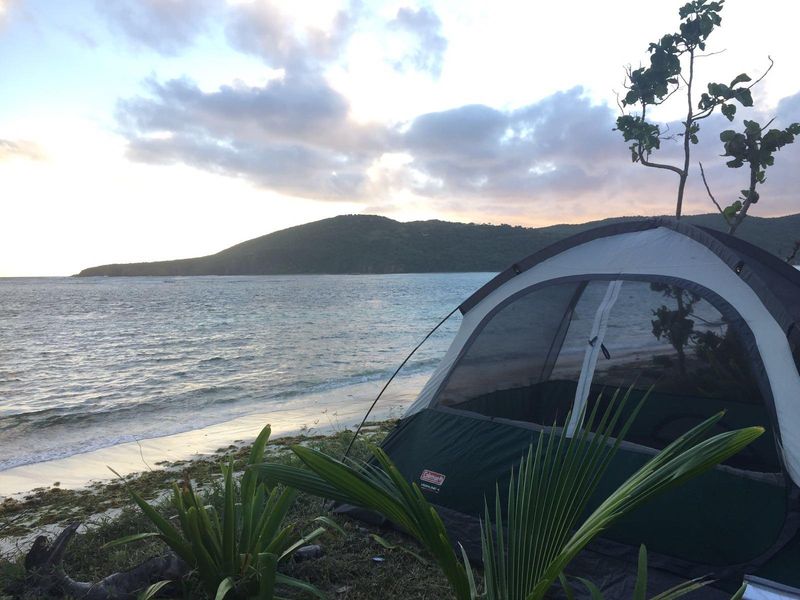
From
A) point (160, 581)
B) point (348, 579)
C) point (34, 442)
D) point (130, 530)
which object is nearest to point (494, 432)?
point (348, 579)

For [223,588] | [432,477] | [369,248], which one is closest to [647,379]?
[432,477]

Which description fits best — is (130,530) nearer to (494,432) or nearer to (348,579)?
(348,579)

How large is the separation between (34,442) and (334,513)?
754 centimetres

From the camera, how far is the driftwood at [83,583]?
9.56 ft

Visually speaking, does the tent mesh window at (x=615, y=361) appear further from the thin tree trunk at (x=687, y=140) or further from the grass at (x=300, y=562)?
the thin tree trunk at (x=687, y=140)

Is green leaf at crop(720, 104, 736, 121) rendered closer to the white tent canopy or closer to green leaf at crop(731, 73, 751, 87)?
green leaf at crop(731, 73, 751, 87)

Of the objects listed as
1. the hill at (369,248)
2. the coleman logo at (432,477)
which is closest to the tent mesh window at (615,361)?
the coleman logo at (432,477)

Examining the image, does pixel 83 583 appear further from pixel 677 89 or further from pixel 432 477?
pixel 677 89

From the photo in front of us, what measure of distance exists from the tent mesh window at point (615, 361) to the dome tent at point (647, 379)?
0.4 inches

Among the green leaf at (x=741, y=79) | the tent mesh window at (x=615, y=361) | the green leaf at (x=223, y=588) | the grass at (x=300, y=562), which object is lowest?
the grass at (x=300, y=562)

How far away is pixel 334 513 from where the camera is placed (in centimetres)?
429

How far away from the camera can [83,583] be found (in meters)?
2.97

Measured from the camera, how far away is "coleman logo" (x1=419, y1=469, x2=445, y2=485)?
4.15 meters

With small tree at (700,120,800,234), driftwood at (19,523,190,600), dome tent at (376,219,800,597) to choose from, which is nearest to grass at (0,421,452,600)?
driftwood at (19,523,190,600)
